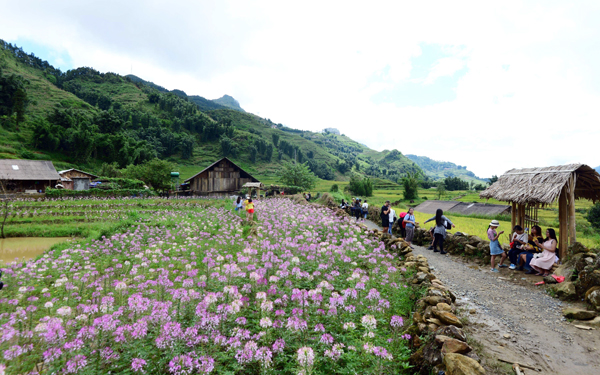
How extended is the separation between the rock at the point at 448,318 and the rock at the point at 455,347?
0.82 m

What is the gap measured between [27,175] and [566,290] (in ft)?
188

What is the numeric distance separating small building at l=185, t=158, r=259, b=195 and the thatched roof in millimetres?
35297

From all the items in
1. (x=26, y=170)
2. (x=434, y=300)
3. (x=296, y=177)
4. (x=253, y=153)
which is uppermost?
(x=253, y=153)

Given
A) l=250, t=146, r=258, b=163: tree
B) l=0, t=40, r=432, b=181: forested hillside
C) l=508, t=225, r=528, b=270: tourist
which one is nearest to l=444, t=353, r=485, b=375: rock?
l=508, t=225, r=528, b=270: tourist

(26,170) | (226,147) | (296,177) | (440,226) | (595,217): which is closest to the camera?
(440,226)

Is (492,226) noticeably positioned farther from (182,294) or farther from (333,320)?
(182,294)

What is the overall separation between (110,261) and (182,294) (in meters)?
6.82

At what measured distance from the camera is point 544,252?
26.3 ft

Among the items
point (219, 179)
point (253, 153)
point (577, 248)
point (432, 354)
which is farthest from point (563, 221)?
point (253, 153)

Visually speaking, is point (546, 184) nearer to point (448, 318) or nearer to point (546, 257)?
point (546, 257)

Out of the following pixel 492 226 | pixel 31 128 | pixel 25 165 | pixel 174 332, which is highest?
pixel 31 128

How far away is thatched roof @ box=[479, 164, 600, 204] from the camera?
812 cm

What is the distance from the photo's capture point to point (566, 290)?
21.0 feet

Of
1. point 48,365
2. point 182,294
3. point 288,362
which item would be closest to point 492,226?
point 288,362
